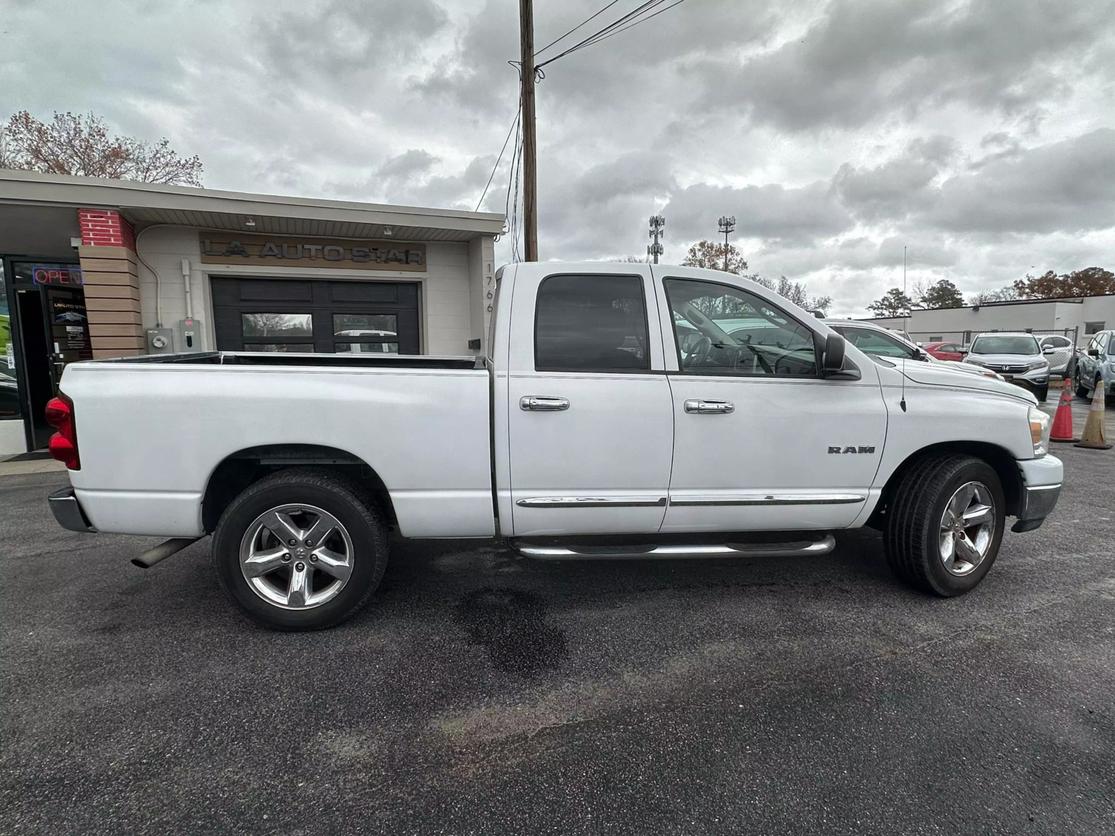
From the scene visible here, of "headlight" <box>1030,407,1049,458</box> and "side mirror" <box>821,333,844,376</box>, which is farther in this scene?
"headlight" <box>1030,407,1049,458</box>

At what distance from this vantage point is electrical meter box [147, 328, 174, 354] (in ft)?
27.7

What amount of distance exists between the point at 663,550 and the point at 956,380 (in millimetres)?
2042

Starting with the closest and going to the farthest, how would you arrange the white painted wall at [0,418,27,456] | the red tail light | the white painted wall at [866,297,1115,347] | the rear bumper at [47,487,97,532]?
the red tail light
the rear bumper at [47,487,97,532]
the white painted wall at [0,418,27,456]
the white painted wall at [866,297,1115,347]

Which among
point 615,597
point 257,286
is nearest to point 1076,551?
point 615,597

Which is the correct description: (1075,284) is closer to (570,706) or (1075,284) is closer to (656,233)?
(656,233)

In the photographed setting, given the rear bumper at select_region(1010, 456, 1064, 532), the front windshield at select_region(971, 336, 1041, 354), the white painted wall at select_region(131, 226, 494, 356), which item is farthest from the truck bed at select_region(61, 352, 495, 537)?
the front windshield at select_region(971, 336, 1041, 354)

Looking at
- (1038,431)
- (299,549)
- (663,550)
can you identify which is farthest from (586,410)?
(1038,431)

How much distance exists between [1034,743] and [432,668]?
2.50 m

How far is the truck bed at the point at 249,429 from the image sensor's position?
8.97 ft

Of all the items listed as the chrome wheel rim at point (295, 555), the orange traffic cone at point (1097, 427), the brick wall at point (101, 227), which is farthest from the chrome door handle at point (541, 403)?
the orange traffic cone at point (1097, 427)

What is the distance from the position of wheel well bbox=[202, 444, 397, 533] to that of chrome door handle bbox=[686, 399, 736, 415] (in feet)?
5.50

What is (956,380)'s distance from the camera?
131 inches

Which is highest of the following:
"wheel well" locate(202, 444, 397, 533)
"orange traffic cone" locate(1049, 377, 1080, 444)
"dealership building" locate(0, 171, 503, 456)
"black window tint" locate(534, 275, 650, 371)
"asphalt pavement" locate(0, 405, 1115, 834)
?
"dealership building" locate(0, 171, 503, 456)

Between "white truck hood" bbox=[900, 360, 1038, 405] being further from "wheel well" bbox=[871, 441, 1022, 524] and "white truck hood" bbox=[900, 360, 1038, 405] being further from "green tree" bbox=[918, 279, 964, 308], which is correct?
"green tree" bbox=[918, 279, 964, 308]
